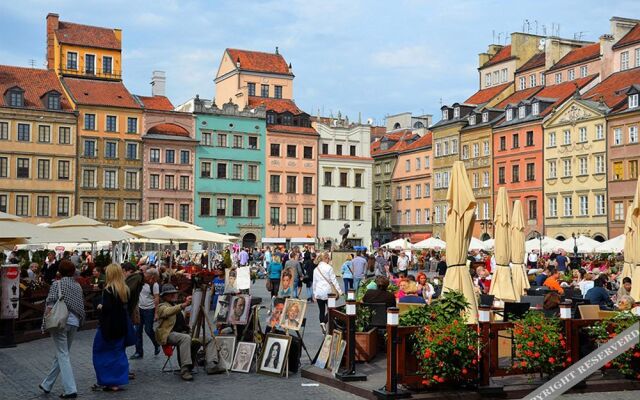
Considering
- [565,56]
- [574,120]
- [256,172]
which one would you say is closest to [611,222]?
[574,120]

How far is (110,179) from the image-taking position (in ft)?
201

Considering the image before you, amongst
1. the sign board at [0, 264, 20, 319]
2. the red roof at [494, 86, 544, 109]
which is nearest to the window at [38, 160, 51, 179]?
the red roof at [494, 86, 544, 109]

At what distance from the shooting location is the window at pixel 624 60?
57.2 m

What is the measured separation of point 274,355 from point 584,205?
47.3 meters

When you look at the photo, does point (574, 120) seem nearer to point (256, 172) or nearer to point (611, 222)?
point (611, 222)

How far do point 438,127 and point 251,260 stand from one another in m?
25.9

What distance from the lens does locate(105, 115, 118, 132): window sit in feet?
199

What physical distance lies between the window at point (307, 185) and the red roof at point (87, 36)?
17.7 meters

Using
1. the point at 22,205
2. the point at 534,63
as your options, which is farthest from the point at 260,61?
the point at 22,205

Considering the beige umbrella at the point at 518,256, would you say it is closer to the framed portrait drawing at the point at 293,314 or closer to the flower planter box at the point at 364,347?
the flower planter box at the point at 364,347

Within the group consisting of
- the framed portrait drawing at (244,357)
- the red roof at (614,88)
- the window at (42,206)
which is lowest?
the framed portrait drawing at (244,357)

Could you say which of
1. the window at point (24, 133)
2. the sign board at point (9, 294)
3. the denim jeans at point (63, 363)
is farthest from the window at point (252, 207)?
the denim jeans at point (63, 363)

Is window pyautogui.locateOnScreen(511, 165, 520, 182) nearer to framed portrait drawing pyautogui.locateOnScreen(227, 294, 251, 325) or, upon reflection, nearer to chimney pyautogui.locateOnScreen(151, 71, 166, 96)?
chimney pyautogui.locateOnScreen(151, 71, 166, 96)

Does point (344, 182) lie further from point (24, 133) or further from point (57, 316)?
point (57, 316)
